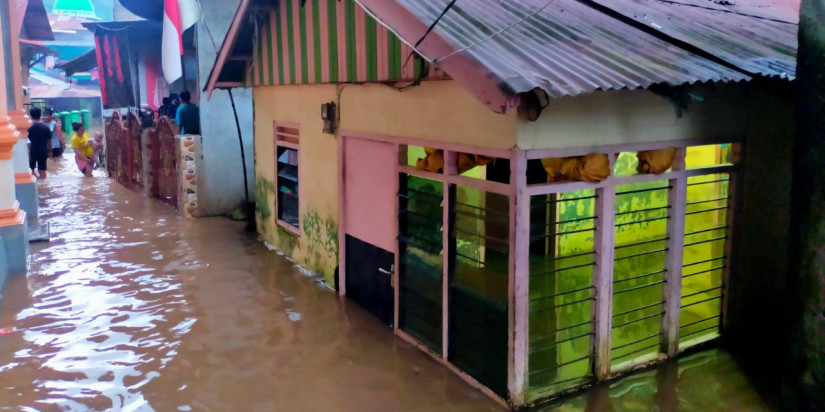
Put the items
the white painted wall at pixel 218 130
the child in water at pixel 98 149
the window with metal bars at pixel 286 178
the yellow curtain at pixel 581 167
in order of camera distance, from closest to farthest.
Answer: the yellow curtain at pixel 581 167 → the window with metal bars at pixel 286 178 → the white painted wall at pixel 218 130 → the child in water at pixel 98 149

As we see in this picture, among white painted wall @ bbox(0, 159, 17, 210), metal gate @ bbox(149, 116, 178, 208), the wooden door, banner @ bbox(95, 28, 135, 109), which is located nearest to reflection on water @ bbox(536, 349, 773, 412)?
the wooden door

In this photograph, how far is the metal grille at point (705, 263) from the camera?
6465mm

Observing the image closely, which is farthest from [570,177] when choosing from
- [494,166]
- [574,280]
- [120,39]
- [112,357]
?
[120,39]

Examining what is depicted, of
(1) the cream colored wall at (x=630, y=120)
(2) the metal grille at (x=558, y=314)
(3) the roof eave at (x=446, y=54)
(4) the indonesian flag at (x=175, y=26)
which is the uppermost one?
(4) the indonesian flag at (x=175, y=26)

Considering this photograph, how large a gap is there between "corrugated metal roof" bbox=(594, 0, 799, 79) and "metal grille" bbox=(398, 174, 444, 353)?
2.54m

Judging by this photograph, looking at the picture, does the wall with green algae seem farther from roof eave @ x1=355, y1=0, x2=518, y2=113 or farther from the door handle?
roof eave @ x1=355, y1=0, x2=518, y2=113

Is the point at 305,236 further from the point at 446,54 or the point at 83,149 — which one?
the point at 83,149

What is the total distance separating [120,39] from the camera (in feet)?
62.0

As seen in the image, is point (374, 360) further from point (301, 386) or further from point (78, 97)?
point (78, 97)

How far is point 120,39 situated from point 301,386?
16332 millimetres

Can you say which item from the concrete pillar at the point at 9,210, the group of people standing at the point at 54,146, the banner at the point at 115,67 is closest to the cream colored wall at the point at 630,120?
the concrete pillar at the point at 9,210

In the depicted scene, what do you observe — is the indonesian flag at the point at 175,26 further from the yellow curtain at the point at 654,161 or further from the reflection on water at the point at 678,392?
the reflection on water at the point at 678,392

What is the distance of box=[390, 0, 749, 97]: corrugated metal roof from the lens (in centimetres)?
455

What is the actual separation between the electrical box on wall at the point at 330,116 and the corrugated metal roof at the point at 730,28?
3.19 meters
